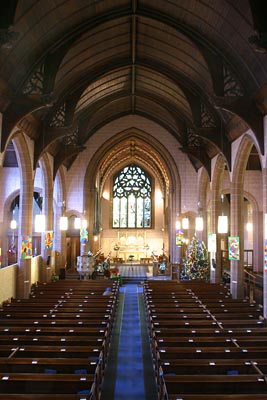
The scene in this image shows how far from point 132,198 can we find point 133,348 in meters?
29.7

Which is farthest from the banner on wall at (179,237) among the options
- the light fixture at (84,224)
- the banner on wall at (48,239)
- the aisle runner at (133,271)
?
the banner on wall at (48,239)

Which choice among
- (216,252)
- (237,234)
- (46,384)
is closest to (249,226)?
(216,252)

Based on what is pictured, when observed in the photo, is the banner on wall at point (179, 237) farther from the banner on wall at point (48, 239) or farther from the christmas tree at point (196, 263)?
the banner on wall at point (48, 239)

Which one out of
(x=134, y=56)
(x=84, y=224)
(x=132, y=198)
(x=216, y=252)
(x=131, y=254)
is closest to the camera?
(x=134, y=56)

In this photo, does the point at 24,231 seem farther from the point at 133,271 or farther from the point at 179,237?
the point at 133,271

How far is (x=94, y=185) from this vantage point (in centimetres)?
2723

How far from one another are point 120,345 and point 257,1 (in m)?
10.2

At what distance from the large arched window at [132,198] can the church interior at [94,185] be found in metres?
11.5

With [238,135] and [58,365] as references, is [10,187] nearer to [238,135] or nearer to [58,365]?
[238,135]

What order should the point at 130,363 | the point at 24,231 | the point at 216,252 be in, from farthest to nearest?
the point at 216,252, the point at 24,231, the point at 130,363

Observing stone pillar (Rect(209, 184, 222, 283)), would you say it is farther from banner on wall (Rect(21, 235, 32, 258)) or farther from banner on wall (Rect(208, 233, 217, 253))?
banner on wall (Rect(21, 235, 32, 258))

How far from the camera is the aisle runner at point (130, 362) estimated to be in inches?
319

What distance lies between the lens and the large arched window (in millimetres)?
40438

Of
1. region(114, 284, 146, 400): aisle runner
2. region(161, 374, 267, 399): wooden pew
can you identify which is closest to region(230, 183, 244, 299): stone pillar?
region(114, 284, 146, 400): aisle runner
